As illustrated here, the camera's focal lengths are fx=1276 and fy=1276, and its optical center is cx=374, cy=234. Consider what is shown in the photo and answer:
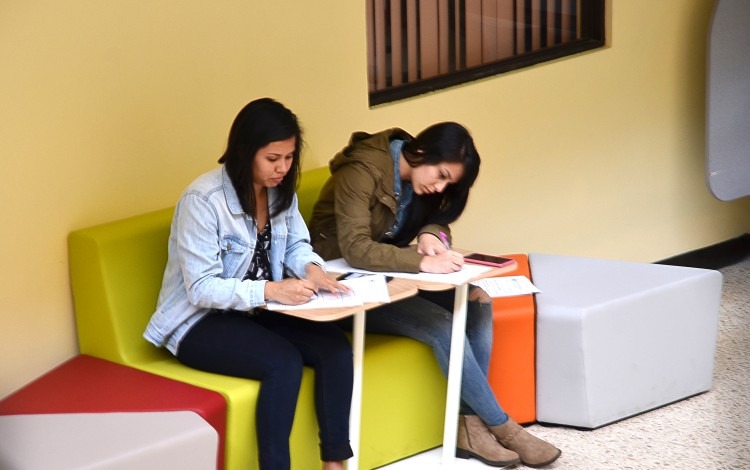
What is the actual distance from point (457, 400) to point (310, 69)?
4.43 feet

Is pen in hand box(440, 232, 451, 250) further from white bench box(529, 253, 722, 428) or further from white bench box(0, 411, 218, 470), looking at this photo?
white bench box(0, 411, 218, 470)

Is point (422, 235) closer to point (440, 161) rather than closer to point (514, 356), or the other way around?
point (440, 161)

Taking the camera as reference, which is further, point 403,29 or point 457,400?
point 403,29

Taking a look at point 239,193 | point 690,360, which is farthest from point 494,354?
point 239,193

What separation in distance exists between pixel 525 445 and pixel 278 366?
1.00 meters

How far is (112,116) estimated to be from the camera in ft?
13.5

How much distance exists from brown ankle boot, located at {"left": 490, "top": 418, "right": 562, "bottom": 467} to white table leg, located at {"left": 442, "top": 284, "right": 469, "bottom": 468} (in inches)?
6.1

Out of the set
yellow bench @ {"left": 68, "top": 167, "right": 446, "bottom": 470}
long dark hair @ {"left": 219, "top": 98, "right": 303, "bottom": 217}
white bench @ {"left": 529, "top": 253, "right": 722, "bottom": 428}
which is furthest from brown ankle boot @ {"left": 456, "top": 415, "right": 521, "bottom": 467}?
long dark hair @ {"left": 219, "top": 98, "right": 303, "bottom": 217}

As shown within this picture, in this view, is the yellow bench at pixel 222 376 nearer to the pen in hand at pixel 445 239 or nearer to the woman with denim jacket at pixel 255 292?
the woman with denim jacket at pixel 255 292

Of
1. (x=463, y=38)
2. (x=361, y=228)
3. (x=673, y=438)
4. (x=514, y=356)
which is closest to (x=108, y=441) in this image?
(x=361, y=228)

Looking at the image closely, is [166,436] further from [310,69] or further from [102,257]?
[310,69]

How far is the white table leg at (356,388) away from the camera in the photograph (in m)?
3.90

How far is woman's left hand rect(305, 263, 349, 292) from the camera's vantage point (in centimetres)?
384

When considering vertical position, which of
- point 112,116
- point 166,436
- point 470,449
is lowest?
point 470,449
